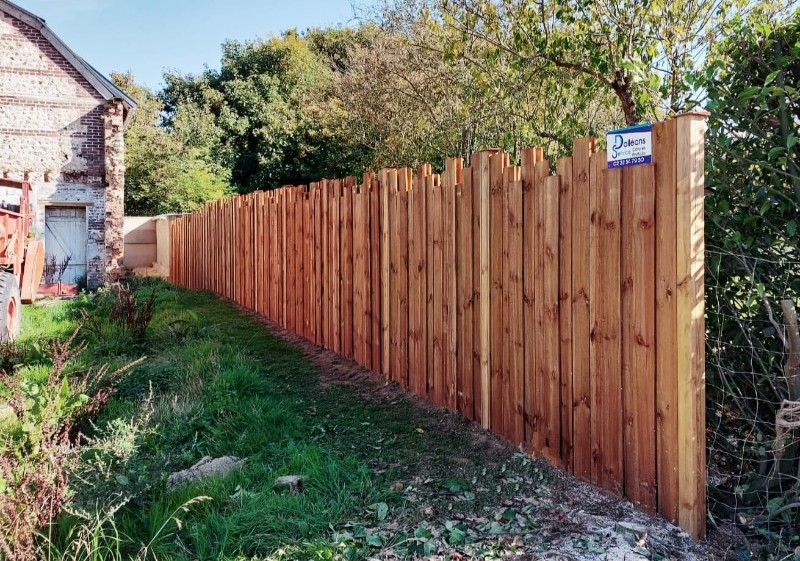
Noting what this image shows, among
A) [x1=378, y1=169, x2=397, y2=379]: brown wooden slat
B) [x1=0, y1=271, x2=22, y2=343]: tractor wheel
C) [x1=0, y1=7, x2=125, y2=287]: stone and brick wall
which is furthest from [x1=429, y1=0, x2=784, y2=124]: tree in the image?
[x1=0, y1=7, x2=125, y2=287]: stone and brick wall

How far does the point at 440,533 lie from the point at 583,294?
145cm

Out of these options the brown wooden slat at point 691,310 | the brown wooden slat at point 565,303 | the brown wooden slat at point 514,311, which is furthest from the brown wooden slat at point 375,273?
the brown wooden slat at point 691,310

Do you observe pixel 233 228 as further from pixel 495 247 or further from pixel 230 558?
pixel 230 558

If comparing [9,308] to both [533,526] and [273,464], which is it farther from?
[533,526]

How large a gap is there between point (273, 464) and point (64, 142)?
14032 mm

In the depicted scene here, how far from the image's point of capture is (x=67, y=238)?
15.4 metres

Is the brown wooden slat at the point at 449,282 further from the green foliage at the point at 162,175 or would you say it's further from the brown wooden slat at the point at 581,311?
the green foliage at the point at 162,175

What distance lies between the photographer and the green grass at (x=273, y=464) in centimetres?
295

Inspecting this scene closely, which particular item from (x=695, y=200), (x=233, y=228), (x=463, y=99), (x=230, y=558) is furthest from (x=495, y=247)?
(x=233, y=228)

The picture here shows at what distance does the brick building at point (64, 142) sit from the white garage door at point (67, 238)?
0.8 inches

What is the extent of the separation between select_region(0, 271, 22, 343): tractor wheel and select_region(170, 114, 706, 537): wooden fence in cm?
420

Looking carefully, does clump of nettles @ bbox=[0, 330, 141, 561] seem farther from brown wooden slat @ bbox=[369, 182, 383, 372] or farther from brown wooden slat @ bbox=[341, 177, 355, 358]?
brown wooden slat @ bbox=[341, 177, 355, 358]

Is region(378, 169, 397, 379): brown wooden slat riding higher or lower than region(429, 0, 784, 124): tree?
lower

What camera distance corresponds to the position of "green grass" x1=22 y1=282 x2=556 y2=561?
2951mm
